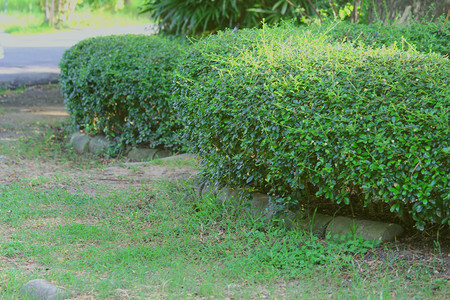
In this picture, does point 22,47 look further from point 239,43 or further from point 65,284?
point 65,284

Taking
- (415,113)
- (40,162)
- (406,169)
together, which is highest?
(415,113)

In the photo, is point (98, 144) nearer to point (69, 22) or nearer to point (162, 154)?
point (162, 154)

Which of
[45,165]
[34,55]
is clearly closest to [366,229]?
[45,165]

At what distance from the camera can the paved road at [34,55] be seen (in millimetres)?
13016

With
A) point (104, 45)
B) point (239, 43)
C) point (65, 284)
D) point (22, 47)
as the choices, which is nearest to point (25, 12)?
point (22, 47)

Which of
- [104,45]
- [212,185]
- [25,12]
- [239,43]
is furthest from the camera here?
[25,12]

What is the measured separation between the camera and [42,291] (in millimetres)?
3312

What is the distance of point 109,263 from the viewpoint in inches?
151

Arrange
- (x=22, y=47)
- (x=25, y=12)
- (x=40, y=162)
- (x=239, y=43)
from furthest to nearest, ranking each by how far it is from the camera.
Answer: (x=25, y=12) < (x=22, y=47) < (x=40, y=162) < (x=239, y=43)

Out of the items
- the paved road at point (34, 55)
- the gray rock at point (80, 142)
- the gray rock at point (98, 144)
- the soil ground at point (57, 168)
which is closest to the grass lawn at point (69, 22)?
the paved road at point (34, 55)

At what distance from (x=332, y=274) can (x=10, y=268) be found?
213 centimetres

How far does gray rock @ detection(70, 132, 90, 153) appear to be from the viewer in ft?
25.4

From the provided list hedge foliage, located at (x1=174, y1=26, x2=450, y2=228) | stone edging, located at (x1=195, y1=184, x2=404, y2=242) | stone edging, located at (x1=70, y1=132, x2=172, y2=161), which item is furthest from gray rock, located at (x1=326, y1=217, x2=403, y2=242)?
stone edging, located at (x1=70, y1=132, x2=172, y2=161)

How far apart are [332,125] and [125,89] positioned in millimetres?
3844
